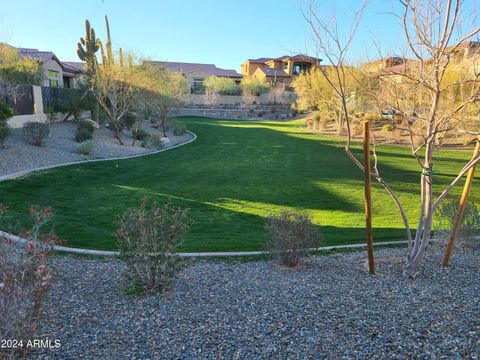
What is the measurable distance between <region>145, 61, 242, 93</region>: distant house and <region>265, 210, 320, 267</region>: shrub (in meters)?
68.9

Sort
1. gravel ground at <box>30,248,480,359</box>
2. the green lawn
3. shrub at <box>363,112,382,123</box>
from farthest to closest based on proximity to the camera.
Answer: the green lawn < shrub at <box>363,112,382,123</box> < gravel ground at <box>30,248,480,359</box>

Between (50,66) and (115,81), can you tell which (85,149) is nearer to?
(115,81)

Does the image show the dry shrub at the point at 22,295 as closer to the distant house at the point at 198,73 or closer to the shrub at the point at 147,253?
the shrub at the point at 147,253

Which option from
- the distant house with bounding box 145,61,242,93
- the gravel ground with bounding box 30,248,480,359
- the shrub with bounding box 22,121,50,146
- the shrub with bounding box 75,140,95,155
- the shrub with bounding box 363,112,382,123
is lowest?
the gravel ground with bounding box 30,248,480,359

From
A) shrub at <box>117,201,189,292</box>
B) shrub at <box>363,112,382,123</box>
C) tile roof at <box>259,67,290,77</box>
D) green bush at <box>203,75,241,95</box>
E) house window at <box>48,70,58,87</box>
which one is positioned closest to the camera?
shrub at <box>117,201,189,292</box>

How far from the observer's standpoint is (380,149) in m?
27.0

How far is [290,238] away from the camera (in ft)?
18.8

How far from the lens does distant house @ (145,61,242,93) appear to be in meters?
74.4

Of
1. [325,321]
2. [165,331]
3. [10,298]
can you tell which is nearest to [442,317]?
[325,321]

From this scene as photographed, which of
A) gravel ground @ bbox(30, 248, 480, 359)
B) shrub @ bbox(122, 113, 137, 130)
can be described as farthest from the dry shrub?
shrub @ bbox(122, 113, 137, 130)

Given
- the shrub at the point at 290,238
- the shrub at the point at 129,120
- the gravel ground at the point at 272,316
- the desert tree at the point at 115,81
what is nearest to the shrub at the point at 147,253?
the gravel ground at the point at 272,316

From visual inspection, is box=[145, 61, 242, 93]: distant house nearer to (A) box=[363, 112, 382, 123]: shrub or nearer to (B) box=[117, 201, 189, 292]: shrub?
(A) box=[363, 112, 382, 123]: shrub

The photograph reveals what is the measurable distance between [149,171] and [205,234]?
→ 27.0ft

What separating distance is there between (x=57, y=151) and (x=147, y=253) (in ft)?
45.6
